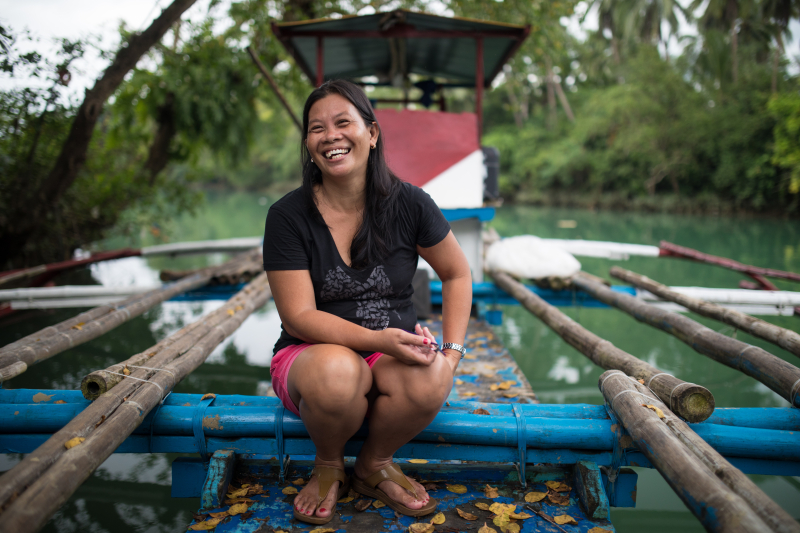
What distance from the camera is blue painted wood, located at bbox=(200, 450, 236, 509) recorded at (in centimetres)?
170

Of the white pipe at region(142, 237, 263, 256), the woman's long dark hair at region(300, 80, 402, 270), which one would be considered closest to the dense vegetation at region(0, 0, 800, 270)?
the white pipe at region(142, 237, 263, 256)

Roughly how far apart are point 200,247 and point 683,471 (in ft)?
21.1

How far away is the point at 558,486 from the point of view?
1.82m

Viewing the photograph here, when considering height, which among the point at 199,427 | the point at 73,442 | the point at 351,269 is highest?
the point at 351,269

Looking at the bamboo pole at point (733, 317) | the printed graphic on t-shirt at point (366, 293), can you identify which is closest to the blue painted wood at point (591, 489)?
the printed graphic on t-shirt at point (366, 293)

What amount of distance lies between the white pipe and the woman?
5.19 m

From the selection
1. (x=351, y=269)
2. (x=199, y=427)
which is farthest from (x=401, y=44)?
(x=199, y=427)

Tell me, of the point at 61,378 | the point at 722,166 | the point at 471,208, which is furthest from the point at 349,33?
the point at 722,166

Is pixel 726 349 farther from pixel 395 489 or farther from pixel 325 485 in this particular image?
pixel 325 485

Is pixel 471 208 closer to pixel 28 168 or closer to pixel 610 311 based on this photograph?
pixel 610 311

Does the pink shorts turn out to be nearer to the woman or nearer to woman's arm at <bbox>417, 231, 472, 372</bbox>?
the woman

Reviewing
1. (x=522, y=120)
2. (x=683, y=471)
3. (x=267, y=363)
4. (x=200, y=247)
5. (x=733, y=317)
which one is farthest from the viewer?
(x=522, y=120)

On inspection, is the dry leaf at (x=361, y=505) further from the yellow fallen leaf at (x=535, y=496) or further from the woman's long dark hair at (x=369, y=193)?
the woman's long dark hair at (x=369, y=193)

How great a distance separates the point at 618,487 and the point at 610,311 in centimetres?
522
